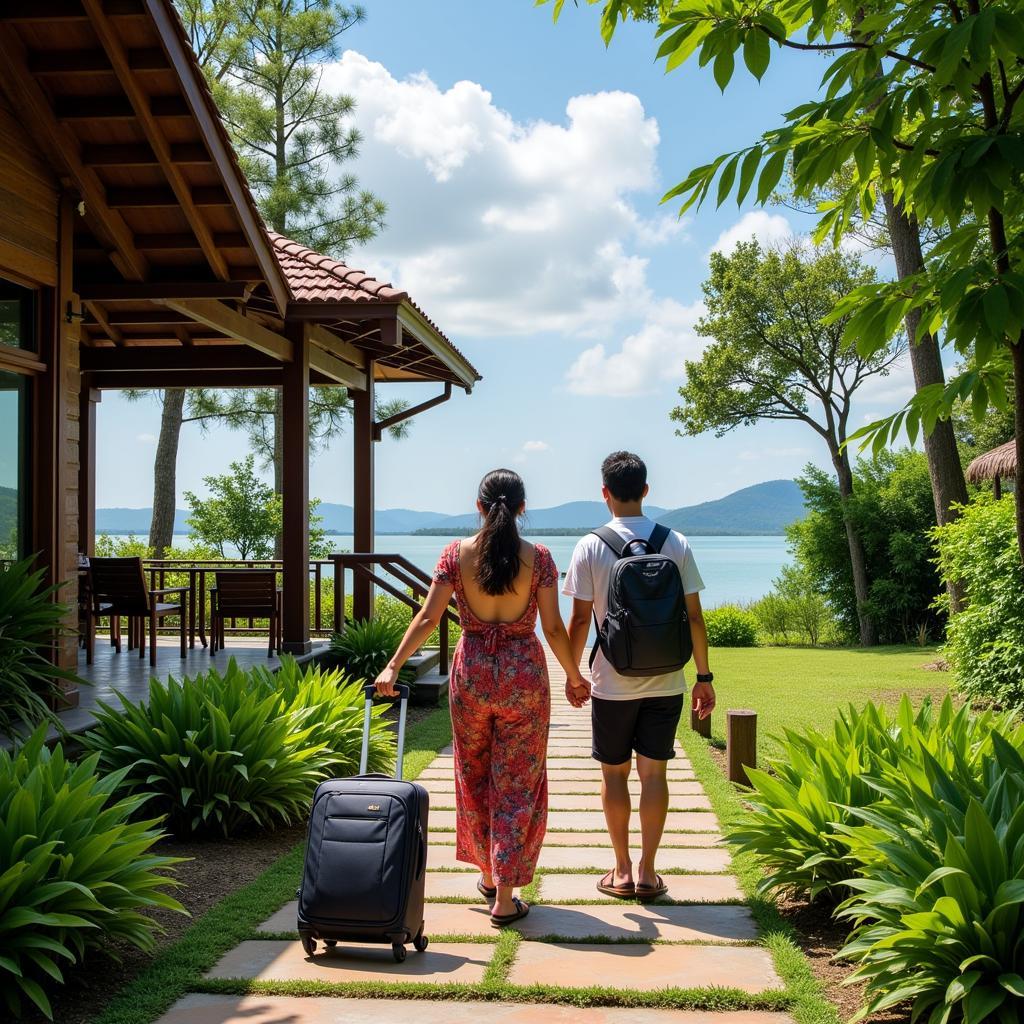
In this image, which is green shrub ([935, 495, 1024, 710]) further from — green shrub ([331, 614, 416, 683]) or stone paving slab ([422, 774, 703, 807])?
green shrub ([331, 614, 416, 683])

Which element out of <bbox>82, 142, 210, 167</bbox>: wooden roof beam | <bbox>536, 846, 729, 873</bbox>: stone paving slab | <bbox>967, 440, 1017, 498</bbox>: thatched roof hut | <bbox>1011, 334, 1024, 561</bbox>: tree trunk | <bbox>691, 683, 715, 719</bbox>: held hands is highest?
<bbox>82, 142, 210, 167</bbox>: wooden roof beam

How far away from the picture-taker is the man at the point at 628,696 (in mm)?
4590

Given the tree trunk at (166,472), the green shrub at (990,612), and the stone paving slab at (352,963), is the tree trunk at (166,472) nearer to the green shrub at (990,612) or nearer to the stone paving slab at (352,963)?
the green shrub at (990,612)

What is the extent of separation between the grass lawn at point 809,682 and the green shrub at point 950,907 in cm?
407

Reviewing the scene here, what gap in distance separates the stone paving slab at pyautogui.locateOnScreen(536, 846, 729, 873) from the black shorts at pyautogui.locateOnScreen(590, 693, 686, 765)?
0.81 meters

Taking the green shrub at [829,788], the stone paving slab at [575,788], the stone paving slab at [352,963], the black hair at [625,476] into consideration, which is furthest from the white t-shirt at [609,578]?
the stone paving slab at [575,788]

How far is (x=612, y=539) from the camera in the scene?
4652 mm

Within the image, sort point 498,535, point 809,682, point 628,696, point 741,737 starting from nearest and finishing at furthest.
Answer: point 498,535 < point 628,696 < point 741,737 < point 809,682

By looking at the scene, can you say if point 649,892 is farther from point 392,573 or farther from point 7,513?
point 392,573

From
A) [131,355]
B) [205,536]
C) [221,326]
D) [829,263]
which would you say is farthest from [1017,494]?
[829,263]

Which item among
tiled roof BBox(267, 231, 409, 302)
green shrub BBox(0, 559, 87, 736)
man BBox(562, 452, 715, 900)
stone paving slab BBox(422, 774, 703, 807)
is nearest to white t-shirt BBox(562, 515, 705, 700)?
man BBox(562, 452, 715, 900)

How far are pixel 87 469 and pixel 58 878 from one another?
1004cm

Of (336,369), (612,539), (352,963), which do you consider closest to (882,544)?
(336,369)

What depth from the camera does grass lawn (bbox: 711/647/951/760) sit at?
33.1 feet
